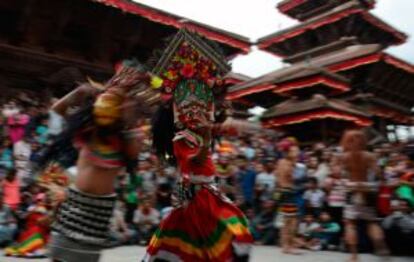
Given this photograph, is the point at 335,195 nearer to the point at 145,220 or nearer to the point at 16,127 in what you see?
the point at 145,220

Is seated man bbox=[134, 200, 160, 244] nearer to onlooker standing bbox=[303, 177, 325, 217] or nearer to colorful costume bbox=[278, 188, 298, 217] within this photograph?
colorful costume bbox=[278, 188, 298, 217]

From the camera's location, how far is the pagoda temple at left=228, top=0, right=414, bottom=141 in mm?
17172

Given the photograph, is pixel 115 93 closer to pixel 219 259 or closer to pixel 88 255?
pixel 88 255

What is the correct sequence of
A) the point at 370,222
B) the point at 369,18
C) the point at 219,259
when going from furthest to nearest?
the point at 369,18 < the point at 370,222 < the point at 219,259

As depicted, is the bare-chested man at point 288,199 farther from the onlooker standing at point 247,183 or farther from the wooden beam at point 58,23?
the wooden beam at point 58,23

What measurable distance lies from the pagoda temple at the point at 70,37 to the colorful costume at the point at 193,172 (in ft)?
27.9

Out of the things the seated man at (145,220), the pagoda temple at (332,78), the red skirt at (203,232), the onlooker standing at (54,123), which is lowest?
the seated man at (145,220)

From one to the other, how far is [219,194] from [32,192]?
5170 mm

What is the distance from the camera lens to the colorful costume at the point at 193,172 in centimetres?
378

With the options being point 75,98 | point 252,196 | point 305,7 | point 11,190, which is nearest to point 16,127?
point 11,190

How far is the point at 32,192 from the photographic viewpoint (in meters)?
8.20

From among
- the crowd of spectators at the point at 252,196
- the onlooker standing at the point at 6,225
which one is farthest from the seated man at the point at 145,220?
the onlooker standing at the point at 6,225

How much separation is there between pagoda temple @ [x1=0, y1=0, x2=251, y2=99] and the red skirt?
9299mm

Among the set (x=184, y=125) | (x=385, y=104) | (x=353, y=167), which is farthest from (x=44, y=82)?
(x=385, y=104)
